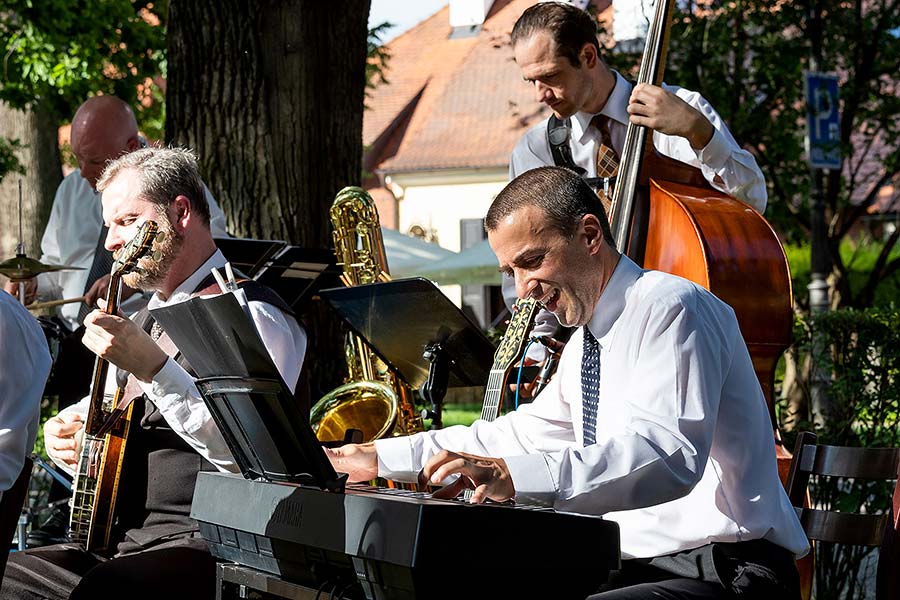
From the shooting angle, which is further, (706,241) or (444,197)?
(444,197)

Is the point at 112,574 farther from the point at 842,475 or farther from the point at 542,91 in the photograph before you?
the point at 542,91

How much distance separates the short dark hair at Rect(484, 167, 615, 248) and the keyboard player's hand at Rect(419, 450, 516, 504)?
0.65 metres

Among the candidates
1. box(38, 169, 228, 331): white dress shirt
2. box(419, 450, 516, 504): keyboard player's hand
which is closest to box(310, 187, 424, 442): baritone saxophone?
box(38, 169, 228, 331): white dress shirt

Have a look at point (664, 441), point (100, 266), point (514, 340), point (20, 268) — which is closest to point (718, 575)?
point (664, 441)

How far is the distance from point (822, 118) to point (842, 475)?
721cm

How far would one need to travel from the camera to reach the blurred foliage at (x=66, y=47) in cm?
1319

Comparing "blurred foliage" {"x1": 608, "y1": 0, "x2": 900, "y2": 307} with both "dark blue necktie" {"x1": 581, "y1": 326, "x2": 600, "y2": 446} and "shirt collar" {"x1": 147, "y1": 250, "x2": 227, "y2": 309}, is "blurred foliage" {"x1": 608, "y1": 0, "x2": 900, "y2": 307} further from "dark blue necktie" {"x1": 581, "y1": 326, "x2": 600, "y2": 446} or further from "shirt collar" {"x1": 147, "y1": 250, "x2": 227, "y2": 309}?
"dark blue necktie" {"x1": 581, "y1": 326, "x2": 600, "y2": 446}

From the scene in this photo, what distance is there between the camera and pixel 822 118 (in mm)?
10117

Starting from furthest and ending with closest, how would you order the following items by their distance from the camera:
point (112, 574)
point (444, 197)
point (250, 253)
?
point (444, 197), point (250, 253), point (112, 574)

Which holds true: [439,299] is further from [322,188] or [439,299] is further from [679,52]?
[679,52]

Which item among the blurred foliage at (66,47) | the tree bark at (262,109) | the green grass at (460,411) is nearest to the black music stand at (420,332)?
the tree bark at (262,109)

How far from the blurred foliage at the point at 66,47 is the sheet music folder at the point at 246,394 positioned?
11.3m

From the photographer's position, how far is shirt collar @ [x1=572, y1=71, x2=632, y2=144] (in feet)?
14.6

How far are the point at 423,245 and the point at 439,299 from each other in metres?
10.9
